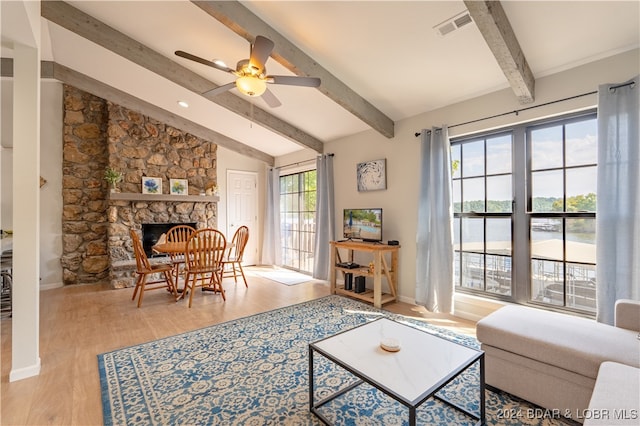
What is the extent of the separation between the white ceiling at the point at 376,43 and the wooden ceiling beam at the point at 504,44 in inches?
3.2

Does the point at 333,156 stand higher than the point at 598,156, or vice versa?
the point at 333,156

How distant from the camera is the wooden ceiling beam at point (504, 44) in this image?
184 cm

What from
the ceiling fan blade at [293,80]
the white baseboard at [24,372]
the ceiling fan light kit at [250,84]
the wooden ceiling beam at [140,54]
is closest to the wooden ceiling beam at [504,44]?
the ceiling fan blade at [293,80]

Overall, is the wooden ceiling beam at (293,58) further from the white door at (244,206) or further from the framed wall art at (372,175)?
the white door at (244,206)

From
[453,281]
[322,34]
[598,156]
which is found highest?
[322,34]

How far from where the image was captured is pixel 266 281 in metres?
4.69

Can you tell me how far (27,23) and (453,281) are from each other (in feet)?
13.1

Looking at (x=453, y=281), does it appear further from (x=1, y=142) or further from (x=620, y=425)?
(x=1, y=142)

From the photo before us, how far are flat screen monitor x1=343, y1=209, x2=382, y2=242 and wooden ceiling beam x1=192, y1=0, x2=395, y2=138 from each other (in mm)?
1046

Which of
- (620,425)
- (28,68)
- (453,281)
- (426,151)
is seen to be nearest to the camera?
(620,425)

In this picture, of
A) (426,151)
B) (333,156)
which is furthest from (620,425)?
(333,156)

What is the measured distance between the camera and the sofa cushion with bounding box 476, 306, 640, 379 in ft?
4.71

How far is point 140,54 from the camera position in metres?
3.11

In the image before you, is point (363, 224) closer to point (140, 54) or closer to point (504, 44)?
point (504, 44)
